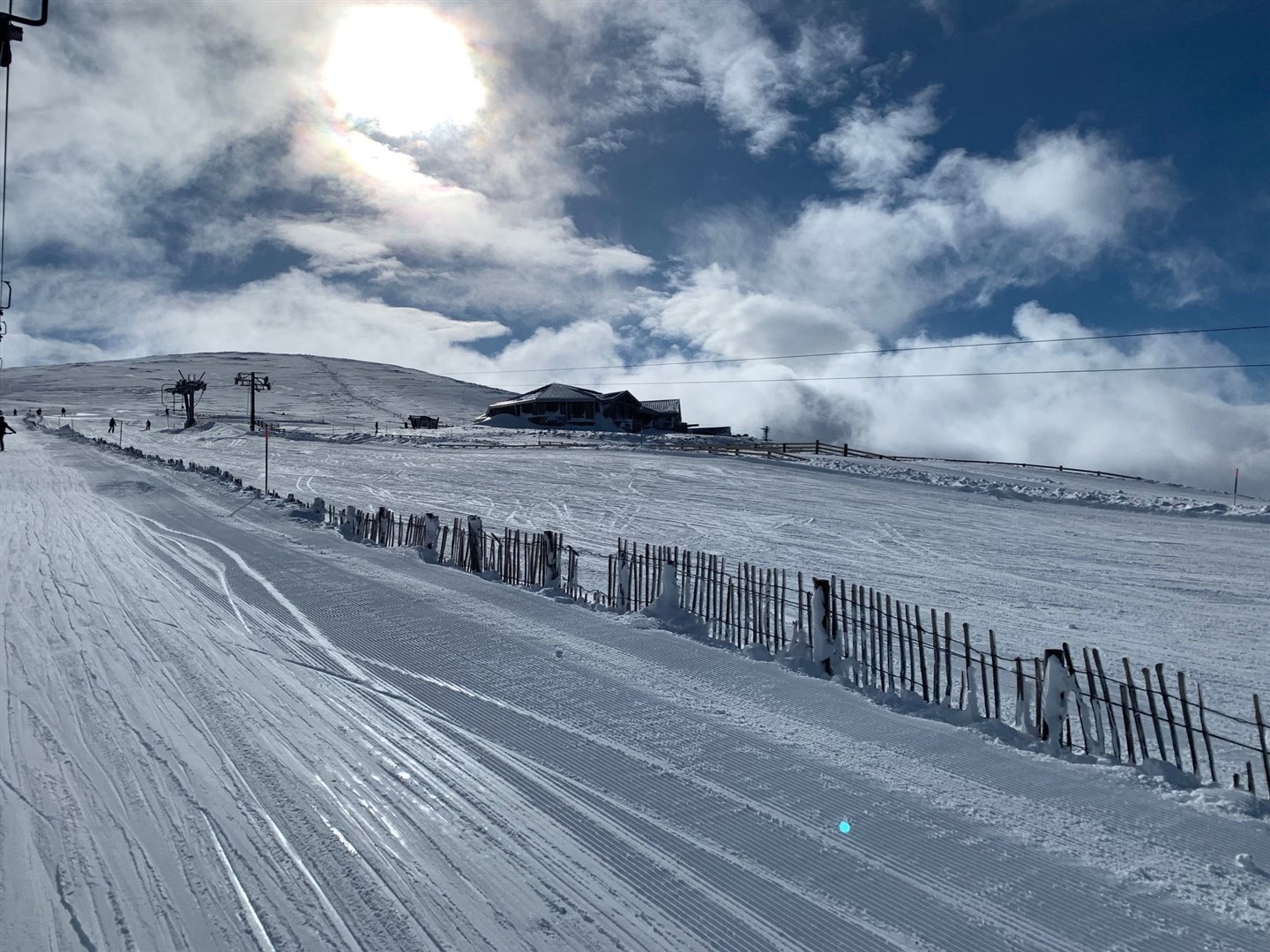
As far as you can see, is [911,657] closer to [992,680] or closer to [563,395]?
[992,680]

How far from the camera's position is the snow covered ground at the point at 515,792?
3799 mm

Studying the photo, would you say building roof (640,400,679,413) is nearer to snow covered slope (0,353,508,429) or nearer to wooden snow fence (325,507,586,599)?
snow covered slope (0,353,508,429)

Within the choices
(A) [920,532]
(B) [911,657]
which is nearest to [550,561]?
(B) [911,657]

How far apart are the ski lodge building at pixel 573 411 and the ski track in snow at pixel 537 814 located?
67226mm

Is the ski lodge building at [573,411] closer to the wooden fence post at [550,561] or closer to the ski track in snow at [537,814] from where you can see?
the wooden fence post at [550,561]

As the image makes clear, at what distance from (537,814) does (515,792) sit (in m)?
0.33

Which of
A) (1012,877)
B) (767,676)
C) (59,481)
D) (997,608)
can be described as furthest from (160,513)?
(1012,877)

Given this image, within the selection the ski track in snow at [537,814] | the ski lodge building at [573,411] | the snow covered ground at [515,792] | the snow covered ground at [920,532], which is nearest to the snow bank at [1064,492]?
the snow covered ground at [920,532]

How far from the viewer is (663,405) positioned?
89188 millimetres

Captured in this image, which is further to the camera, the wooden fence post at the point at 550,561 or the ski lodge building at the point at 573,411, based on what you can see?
the ski lodge building at the point at 573,411

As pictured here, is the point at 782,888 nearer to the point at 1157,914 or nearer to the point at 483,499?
the point at 1157,914

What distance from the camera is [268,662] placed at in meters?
7.62

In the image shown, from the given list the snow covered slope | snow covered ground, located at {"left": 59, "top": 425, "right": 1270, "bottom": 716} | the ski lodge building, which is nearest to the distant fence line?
snow covered ground, located at {"left": 59, "top": 425, "right": 1270, "bottom": 716}

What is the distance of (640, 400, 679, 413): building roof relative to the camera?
287 ft
